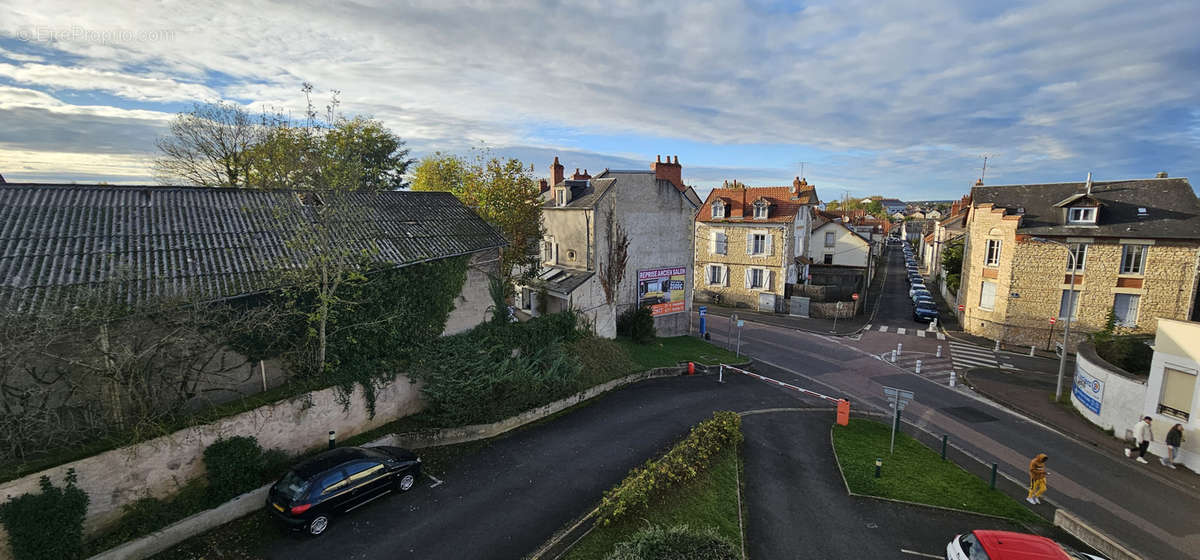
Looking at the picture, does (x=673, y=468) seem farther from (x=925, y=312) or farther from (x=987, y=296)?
(x=925, y=312)

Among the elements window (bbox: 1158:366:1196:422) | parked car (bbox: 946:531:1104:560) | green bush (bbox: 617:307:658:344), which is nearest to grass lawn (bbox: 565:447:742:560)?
parked car (bbox: 946:531:1104:560)

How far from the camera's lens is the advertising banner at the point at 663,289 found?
29.8m

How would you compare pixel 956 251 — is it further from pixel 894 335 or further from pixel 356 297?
pixel 356 297

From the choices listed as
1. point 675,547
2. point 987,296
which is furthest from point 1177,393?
point 675,547

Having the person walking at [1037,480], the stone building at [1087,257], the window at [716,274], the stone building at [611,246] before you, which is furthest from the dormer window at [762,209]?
the person walking at [1037,480]

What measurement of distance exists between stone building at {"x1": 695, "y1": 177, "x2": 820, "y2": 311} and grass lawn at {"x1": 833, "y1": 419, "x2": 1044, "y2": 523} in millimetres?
23399

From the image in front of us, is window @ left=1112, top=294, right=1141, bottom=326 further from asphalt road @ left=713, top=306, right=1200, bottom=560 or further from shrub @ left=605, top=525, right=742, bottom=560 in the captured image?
shrub @ left=605, top=525, right=742, bottom=560

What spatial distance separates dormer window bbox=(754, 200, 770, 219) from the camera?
131 ft

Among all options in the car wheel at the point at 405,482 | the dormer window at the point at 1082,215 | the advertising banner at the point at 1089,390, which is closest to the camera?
the car wheel at the point at 405,482

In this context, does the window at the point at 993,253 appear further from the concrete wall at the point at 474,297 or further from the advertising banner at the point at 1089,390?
the concrete wall at the point at 474,297

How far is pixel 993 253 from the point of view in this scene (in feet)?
106

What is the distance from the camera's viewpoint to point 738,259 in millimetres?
42031

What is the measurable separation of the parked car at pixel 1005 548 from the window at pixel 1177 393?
979cm

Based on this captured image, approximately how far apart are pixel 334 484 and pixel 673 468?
8.72m
